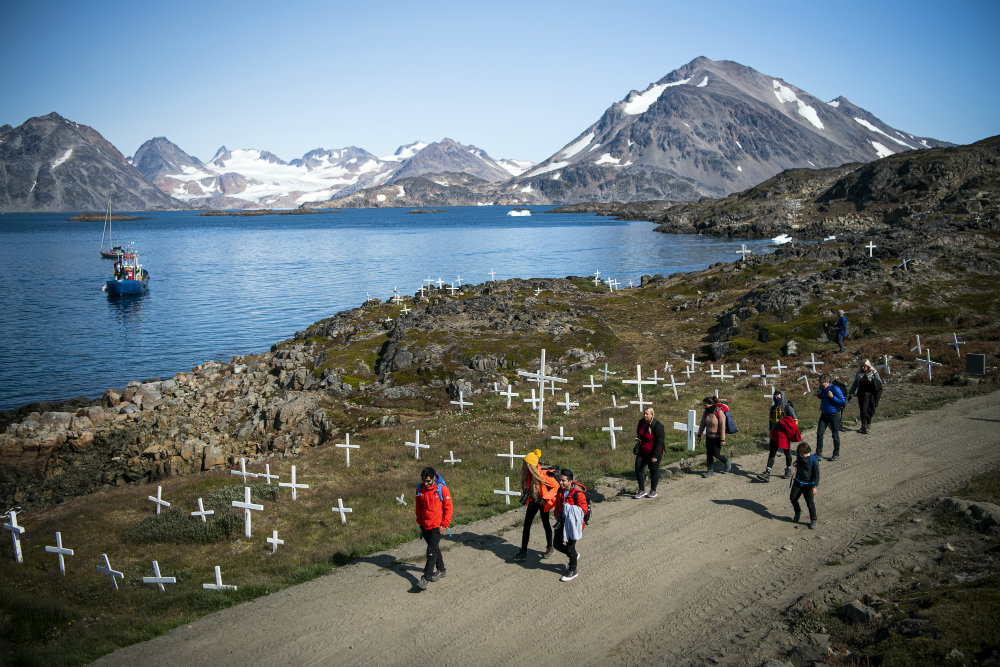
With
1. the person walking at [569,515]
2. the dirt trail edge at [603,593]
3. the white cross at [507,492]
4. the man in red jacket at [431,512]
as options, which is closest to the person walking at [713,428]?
the dirt trail edge at [603,593]

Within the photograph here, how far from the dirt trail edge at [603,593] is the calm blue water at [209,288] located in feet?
150

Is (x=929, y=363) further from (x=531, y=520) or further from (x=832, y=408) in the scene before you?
(x=531, y=520)

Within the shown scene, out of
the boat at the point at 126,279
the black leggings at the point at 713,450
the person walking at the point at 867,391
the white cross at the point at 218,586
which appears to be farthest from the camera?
the boat at the point at 126,279

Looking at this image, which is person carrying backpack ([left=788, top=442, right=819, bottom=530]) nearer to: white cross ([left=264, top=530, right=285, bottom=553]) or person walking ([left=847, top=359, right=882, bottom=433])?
person walking ([left=847, top=359, right=882, bottom=433])

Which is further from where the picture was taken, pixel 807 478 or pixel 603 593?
pixel 807 478

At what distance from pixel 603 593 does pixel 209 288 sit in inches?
4398

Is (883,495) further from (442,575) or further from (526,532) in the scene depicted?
(442,575)

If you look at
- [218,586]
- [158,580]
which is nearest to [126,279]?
[158,580]

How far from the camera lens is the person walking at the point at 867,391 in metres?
21.3

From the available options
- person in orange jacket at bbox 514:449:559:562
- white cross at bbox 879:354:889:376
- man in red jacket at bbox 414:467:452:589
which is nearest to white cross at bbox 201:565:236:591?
man in red jacket at bbox 414:467:452:589

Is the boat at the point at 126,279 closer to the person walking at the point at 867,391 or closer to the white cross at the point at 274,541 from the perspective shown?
the white cross at the point at 274,541

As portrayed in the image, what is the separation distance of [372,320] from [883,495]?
4866cm

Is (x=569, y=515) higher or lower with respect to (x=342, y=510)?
higher

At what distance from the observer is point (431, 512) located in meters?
12.9
